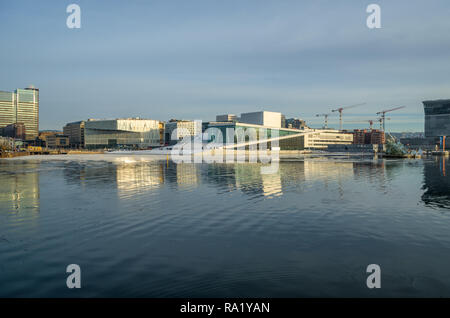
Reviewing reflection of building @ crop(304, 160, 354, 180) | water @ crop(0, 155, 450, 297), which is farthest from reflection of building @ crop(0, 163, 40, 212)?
reflection of building @ crop(304, 160, 354, 180)

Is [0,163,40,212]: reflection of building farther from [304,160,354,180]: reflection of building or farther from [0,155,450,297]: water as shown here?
[304,160,354,180]: reflection of building

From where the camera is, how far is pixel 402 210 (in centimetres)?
1938

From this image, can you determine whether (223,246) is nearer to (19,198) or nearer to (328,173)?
(19,198)

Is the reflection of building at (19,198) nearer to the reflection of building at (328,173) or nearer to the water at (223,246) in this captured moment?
the water at (223,246)

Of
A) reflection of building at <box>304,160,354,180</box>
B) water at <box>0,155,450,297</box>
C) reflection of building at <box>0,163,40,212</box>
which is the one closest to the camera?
water at <box>0,155,450,297</box>

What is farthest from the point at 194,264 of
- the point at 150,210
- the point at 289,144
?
the point at 289,144

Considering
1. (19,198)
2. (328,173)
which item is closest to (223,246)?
(19,198)

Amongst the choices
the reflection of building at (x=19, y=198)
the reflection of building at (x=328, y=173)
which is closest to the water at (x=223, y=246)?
the reflection of building at (x=19, y=198)

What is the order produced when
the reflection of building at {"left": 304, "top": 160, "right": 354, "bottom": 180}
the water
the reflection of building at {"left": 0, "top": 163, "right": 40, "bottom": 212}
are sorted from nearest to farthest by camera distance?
the water
the reflection of building at {"left": 0, "top": 163, "right": 40, "bottom": 212}
the reflection of building at {"left": 304, "top": 160, "right": 354, "bottom": 180}

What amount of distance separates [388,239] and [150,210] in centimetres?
1181

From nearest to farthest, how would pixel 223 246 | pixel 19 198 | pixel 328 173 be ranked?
pixel 223 246 → pixel 19 198 → pixel 328 173

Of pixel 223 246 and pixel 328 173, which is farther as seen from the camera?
pixel 328 173

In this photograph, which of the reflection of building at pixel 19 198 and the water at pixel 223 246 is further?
the reflection of building at pixel 19 198
